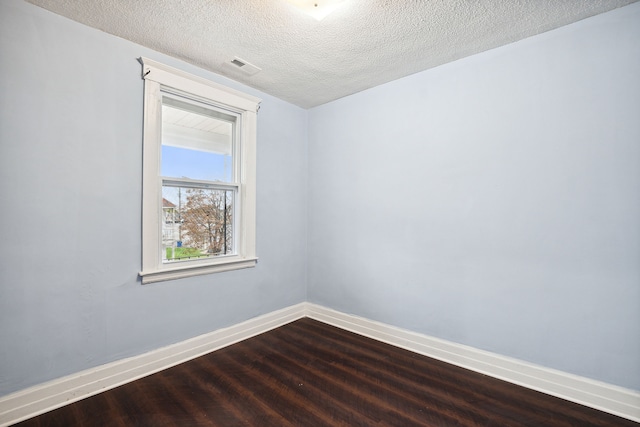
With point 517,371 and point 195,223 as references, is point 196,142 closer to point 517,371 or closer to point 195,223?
A: point 195,223

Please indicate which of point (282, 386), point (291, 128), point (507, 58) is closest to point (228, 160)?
point (291, 128)

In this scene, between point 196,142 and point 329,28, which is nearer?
point 329,28

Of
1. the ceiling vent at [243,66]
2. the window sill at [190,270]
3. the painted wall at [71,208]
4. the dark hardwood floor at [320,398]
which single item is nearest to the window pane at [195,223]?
the window sill at [190,270]

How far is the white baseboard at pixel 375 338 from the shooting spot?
184cm

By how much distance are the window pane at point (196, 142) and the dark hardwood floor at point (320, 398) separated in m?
1.73

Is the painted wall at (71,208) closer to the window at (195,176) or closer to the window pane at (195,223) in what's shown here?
the window at (195,176)

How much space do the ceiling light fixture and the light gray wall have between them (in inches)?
50.1

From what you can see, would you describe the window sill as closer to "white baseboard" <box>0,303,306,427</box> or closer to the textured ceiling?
"white baseboard" <box>0,303,306,427</box>

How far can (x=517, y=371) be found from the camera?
2.21 metres

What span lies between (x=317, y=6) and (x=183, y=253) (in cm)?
229

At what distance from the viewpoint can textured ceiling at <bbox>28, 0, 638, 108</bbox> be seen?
6.17 feet

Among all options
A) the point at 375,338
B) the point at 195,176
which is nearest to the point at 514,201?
the point at 375,338

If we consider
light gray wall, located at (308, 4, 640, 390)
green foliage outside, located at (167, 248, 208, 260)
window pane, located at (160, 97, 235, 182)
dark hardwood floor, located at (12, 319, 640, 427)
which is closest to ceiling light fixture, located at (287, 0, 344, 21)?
light gray wall, located at (308, 4, 640, 390)

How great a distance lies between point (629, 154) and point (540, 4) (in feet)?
3.73
